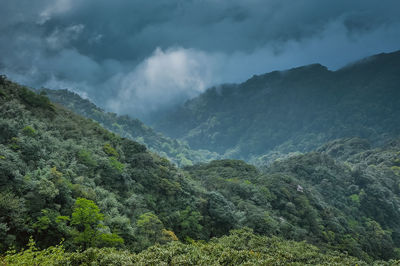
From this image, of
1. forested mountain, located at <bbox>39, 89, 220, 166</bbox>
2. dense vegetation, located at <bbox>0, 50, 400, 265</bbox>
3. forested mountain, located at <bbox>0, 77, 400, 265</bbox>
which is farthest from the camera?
forested mountain, located at <bbox>39, 89, 220, 166</bbox>

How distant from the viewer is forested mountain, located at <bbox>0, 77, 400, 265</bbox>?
16.9 metres

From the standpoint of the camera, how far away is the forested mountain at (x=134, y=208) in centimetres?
1692

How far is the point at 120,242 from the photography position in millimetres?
20750

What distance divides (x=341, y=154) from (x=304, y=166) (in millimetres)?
60723

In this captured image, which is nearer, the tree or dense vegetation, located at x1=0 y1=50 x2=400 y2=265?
dense vegetation, located at x1=0 y1=50 x2=400 y2=265

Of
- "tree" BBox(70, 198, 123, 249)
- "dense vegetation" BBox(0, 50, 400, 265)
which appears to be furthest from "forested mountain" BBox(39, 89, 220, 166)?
"tree" BBox(70, 198, 123, 249)

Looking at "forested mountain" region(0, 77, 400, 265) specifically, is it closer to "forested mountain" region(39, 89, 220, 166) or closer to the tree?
the tree

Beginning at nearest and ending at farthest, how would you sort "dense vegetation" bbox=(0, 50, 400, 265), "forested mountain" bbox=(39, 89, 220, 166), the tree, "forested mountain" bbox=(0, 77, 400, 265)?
1. "dense vegetation" bbox=(0, 50, 400, 265)
2. "forested mountain" bbox=(0, 77, 400, 265)
3. the tree
4. "forested mountain" bbox=(39, 89, 220, 166)

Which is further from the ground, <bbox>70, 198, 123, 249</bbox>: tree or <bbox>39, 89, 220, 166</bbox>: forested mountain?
<bbox>39, 89, 220, 166</bbox>: forested mountain

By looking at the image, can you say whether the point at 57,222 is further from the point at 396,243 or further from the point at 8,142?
the point at 396,243

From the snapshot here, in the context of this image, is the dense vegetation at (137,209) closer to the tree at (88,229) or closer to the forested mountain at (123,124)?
the tree at (88,229)

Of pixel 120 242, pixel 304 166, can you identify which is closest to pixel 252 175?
pixel 304 166

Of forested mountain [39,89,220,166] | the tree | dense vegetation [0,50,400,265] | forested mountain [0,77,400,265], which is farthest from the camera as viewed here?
forested mountain [39,89,220,166]

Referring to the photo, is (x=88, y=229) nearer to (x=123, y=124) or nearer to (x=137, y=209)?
(x=137, y=209)
